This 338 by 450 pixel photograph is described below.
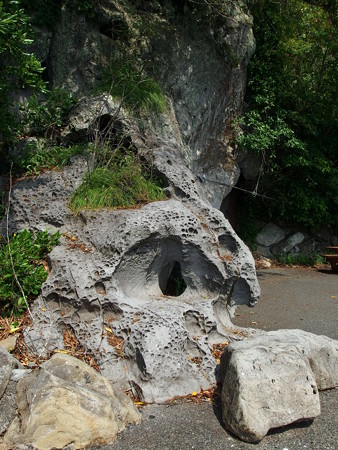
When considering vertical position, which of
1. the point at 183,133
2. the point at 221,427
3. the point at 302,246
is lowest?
the point at 302,246

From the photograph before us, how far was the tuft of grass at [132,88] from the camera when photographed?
19.5ft

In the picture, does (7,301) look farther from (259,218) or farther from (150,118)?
(259,218)

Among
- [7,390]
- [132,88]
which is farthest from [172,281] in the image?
[7,390]

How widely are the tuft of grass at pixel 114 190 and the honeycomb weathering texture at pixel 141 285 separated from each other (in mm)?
144

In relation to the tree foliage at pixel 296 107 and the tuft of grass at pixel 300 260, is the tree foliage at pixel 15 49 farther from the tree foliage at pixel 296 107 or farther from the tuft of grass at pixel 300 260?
the tuft of grass at pixel 300 260

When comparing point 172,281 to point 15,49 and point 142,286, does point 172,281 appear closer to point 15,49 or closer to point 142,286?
point 142,286

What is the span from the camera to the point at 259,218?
11977mm

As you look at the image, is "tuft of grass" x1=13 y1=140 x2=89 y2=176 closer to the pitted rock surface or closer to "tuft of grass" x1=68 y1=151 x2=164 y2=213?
the pitted rock surface

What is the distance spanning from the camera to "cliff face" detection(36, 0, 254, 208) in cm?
661

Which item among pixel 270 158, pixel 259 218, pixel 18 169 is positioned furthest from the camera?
pixel 259 218

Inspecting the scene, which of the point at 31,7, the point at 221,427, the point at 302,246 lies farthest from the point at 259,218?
the point at 221,427

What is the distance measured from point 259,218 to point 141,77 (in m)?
6.46

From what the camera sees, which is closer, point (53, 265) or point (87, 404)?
point (87, 404)

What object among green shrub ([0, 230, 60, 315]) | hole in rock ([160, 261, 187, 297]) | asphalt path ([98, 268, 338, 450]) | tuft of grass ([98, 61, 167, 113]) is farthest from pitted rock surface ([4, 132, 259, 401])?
tuft of grass ([98, 61, 167, 113])
